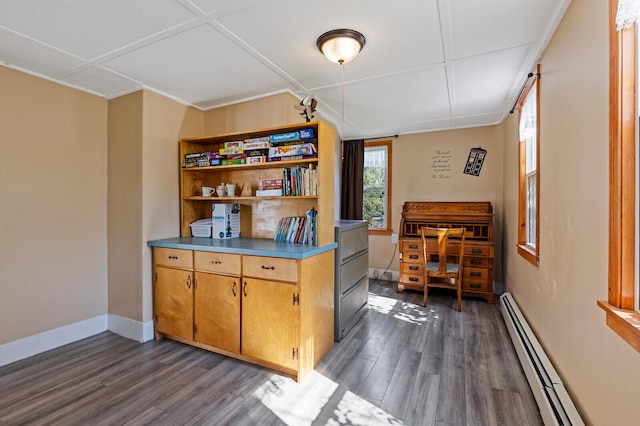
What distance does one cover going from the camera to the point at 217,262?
7.82 ft

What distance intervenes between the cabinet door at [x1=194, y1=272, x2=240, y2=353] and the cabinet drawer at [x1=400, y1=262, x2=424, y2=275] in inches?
99.3

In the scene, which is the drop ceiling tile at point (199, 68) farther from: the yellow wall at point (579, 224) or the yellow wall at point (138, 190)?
the yellow wall at point (579, 224)

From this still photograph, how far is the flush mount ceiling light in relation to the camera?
73.6 inches

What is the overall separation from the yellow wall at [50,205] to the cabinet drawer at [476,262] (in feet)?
13.5

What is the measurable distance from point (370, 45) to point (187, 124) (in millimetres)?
2056

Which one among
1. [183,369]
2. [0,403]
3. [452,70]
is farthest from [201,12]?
[0,403]

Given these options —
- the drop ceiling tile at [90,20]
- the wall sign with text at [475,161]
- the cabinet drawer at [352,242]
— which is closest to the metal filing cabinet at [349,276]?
the cabinet drawer at [352,242]

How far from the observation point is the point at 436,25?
5.99 ft

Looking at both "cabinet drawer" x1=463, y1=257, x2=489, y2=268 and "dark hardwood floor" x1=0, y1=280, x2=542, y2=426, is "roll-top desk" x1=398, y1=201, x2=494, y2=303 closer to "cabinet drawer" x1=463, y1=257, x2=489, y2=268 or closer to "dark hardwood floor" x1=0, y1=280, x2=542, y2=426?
"cabinet drawer" x1=463, y1=257, x2=489, y2=268

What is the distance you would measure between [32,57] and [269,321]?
261cm

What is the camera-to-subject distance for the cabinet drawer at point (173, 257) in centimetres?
252

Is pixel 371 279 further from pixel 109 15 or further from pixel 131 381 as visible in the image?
pixel 109 15

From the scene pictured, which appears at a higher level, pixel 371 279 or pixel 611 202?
pixel 611 202

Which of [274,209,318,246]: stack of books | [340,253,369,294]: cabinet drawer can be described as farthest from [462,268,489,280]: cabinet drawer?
[274,209,318,246]: stack of books
